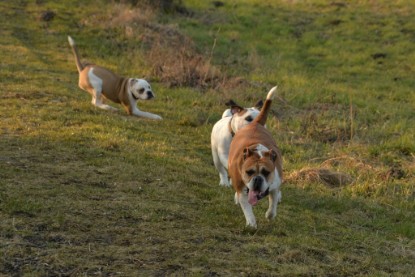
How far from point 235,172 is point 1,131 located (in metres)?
4.79

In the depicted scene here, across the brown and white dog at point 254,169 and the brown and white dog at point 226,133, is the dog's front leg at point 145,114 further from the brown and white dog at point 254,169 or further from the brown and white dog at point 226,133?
the brown and white dog at point 254,169

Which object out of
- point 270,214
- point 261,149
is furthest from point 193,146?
point 261,149

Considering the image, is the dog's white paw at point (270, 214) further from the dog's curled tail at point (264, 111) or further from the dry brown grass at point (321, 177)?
the dry brown grass at point (321, 177)

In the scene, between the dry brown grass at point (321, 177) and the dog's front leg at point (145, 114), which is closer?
the dry brown grass at point (321, 177)

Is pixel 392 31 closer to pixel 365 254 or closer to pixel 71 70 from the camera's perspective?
pixel 71 70

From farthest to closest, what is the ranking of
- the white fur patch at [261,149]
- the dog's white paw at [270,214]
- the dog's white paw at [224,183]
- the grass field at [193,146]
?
the dog's white paw at [224,183]
the dog's white paw at [270,214]
the white fur patch at [261,149]
the grass field at [193,146]

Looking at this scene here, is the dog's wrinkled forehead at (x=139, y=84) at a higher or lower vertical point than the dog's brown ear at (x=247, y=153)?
lower

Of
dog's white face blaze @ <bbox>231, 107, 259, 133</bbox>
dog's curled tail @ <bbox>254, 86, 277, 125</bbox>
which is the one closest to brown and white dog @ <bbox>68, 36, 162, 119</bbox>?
dog's white face blaze @ <bbox>231, 107, 259, 133</bbox>

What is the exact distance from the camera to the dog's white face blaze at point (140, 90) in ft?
43.8

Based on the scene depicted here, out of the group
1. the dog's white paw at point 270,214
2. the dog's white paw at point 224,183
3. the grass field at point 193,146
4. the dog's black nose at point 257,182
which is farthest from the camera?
the dog's white paw at point 224,183

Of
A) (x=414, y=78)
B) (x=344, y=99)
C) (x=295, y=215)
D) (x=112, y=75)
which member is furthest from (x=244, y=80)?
(x=295, y=215)

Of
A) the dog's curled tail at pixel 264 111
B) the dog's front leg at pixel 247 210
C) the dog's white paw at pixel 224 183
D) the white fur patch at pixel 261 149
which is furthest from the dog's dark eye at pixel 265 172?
the dog's white paw at pixel 224 183

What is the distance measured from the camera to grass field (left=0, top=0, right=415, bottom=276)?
5754mm

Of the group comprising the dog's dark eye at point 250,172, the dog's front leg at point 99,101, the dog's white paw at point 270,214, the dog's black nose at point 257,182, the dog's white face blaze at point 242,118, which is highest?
the dog's dark eye at point 250,172
